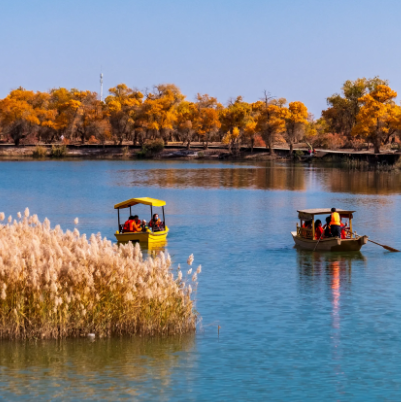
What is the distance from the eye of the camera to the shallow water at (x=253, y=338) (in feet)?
53.0

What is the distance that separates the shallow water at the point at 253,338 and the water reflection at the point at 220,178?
2710 cm

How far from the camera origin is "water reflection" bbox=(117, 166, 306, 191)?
257 ft

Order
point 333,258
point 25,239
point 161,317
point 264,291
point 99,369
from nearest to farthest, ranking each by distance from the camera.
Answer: point 99,369, point 161,317, point 25,239, point 264,291, point 333,258

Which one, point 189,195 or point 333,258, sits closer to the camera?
point 333,258

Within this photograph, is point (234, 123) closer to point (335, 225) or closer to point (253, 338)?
point (335, 225)

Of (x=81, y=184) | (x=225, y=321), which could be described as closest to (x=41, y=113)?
(x=81, y=184)

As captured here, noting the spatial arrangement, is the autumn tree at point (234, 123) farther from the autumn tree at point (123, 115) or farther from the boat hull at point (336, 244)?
the boat hull at point (336, 244)

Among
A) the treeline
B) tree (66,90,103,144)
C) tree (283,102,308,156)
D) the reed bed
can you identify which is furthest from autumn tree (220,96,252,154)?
the reed bed

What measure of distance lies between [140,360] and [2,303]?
11.4 feet

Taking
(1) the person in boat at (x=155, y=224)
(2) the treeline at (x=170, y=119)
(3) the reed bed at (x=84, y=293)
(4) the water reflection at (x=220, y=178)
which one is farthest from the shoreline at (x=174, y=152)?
(3) the reed bed at (x=84, y=293)

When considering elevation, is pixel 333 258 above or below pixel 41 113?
below

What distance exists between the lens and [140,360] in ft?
57.5

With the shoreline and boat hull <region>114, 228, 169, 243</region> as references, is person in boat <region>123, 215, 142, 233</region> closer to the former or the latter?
boat hull <region>114, 228, 169, 243</region>

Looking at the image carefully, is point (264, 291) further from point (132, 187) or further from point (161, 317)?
point (132, 187)
